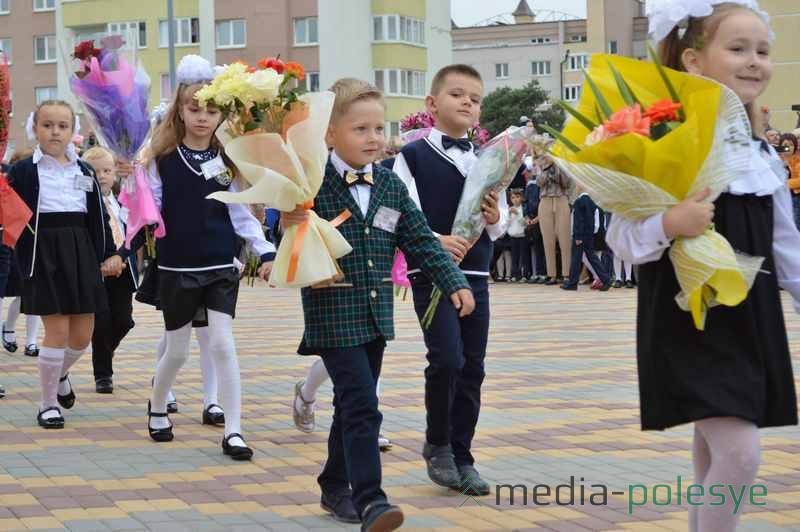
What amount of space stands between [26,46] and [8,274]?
62620mm

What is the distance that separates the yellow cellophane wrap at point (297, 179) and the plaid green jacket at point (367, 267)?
0.14 metres

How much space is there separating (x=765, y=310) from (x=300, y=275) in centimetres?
194

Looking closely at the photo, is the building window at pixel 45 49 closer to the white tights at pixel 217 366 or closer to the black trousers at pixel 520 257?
the black trousers at pixel 520 257

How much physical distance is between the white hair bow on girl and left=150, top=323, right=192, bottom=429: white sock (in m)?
3.81

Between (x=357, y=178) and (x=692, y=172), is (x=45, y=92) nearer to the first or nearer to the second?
(x=357, y=178)

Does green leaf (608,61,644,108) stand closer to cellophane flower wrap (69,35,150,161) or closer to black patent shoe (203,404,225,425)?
cellophane flower wrap (69,35,150,161)

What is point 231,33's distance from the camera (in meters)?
66.7

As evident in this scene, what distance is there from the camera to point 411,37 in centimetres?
6925

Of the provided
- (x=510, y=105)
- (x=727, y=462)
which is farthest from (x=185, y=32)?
(x=727, y=462)

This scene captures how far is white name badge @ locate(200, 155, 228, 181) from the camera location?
25.2ft

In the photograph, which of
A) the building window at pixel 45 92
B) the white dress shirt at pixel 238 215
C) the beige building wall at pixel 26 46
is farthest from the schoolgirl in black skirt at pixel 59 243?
the building window at pixel 45 92

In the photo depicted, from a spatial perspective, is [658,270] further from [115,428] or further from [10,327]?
[10,327]

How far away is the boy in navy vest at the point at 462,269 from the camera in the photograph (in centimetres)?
634

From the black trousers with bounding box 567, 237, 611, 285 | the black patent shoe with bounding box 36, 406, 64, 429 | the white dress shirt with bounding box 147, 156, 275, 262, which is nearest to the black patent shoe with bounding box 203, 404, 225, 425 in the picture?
the black patent shoe with bounding box 36, 406, 64, 429
